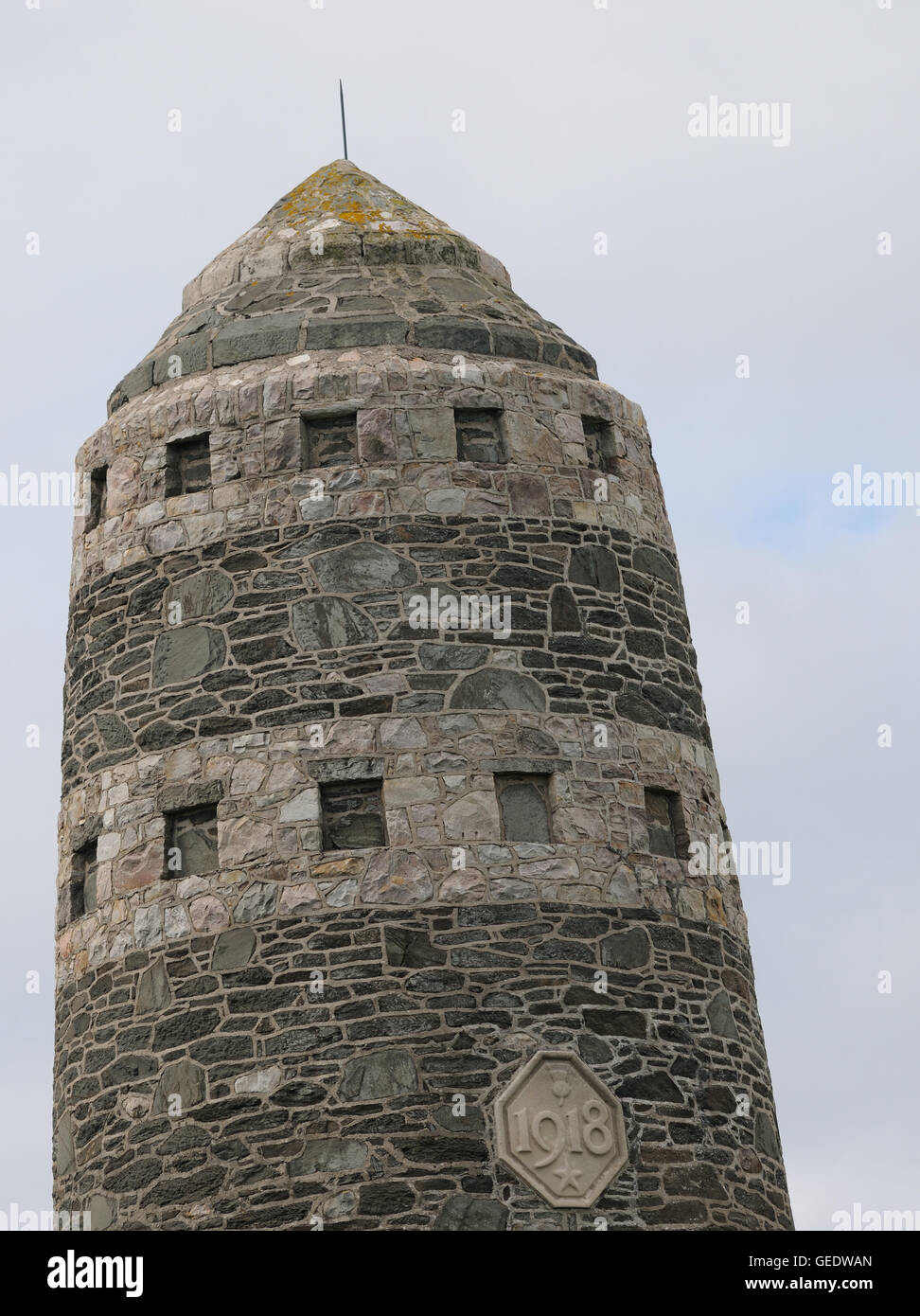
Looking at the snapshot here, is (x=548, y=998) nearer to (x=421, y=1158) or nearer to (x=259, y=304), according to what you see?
(x=421, y=1158)

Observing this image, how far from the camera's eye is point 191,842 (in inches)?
728

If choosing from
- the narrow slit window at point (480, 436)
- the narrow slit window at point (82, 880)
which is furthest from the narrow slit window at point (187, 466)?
the narrow slit window at point (82, 880)

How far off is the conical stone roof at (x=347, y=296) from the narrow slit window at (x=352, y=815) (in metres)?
4.05

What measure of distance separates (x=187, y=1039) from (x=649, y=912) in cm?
377

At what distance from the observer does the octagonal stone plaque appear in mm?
17141

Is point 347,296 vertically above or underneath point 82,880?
above

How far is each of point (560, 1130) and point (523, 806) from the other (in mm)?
2574

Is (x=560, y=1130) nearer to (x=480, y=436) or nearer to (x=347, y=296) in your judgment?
(x=480, y=436)

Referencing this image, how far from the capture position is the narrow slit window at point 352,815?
18.0 m

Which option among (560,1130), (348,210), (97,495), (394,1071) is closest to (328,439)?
(97,495)

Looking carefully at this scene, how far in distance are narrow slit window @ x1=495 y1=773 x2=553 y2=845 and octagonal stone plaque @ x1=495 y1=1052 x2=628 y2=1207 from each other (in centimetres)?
175

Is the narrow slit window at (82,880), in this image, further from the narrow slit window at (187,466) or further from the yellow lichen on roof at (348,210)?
the yellow lichen on roof at (348,210)

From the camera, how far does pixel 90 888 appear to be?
1916 centimetres
